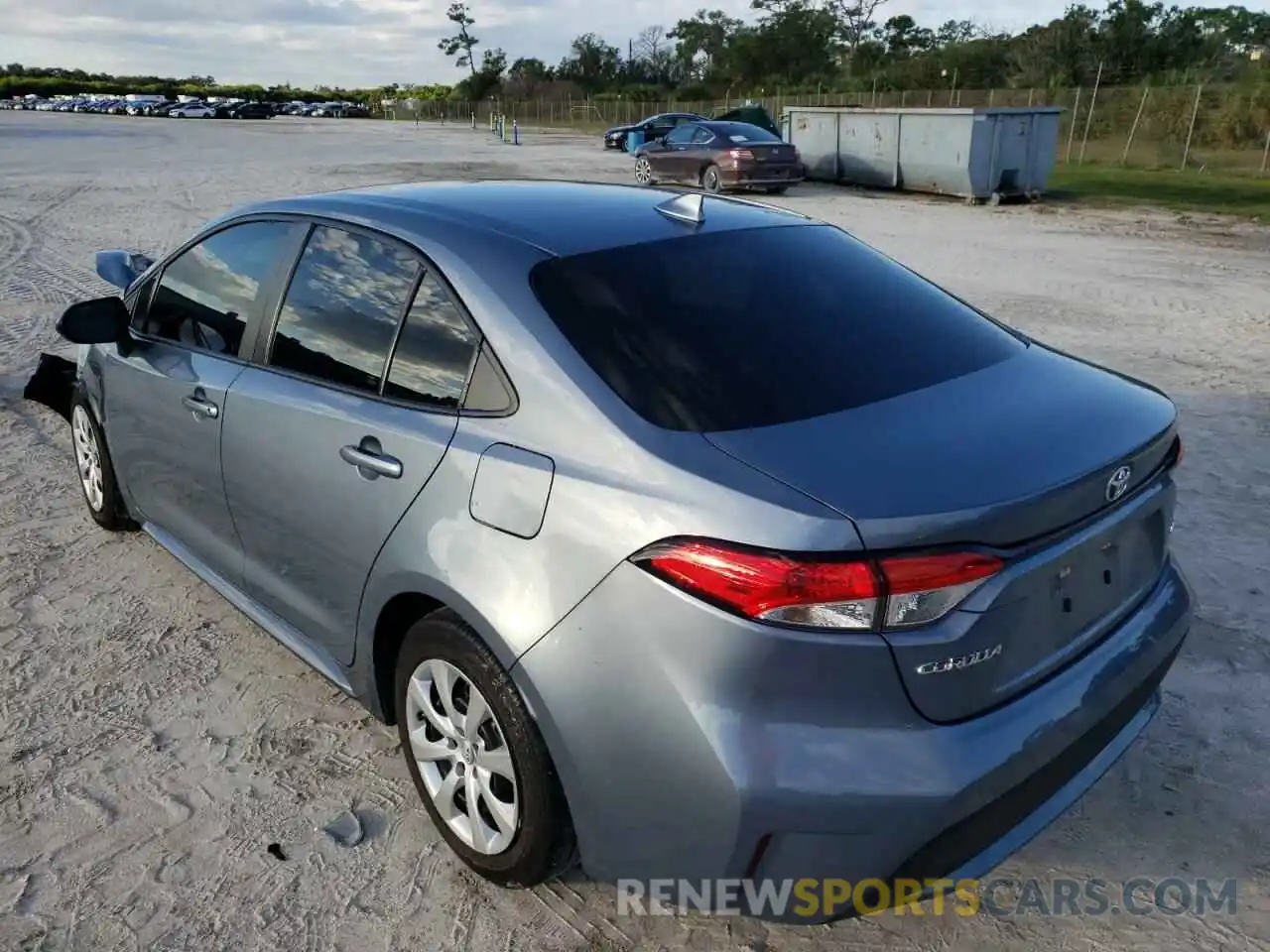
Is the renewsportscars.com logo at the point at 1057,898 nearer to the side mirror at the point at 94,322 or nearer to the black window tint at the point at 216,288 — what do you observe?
the black window tint at the point at 216,288

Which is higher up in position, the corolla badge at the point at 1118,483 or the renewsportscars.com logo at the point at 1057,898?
the corolla badge at the point at 1118,483

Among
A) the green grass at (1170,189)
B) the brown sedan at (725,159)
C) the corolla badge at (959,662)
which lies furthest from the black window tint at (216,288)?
the green grass at (1170,189)

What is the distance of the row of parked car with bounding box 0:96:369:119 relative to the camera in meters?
75.6

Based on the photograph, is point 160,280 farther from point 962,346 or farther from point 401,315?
point 962,346

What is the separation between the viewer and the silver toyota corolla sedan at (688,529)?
6.51ft

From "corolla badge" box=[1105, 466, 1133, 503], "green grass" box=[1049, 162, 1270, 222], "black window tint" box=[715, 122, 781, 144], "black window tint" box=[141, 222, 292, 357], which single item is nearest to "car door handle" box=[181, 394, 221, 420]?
"black window tint" box=[141, 222, 292, 357]

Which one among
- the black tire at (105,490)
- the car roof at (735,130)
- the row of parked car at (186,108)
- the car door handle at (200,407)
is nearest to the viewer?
the car door handle at (200,407)

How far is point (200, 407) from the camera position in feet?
11.3

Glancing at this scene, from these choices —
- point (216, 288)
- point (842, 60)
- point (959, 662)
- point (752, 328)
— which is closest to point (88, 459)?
point (216, 288)

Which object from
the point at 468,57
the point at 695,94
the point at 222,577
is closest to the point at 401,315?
the point at 222,577

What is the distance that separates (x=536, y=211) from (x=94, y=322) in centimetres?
190

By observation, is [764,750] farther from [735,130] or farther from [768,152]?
[735,130]

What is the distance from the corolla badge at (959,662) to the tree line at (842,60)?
2656 cm

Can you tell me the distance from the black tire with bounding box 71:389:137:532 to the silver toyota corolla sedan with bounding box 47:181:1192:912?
144 centimetres
